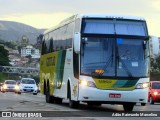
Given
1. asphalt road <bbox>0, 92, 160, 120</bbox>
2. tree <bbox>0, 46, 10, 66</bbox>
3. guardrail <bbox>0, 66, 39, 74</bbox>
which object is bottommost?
asphalt road <bbox>0, 92, 160, 120</bbox>

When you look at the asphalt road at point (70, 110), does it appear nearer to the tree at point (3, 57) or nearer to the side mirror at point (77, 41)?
the side mirror at point (77, 41)

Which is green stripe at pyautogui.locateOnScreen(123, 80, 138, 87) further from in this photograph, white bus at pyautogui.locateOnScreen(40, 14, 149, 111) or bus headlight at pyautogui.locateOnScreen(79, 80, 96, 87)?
bus headlight at pyautogui.locateOnScreen(79, 80, 96, 87)

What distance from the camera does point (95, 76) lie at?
20.5 metres

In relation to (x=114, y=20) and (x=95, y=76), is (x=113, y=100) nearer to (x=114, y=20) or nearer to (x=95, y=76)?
(x=95, y=76)

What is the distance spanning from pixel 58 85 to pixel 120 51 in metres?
5.84

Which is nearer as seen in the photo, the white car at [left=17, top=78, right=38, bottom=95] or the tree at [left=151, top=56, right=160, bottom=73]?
the white car at [left=17, top=78, right=38, bottom=95]

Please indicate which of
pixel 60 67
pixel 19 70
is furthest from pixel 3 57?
pixel 60 67

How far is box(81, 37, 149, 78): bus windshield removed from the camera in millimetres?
20641

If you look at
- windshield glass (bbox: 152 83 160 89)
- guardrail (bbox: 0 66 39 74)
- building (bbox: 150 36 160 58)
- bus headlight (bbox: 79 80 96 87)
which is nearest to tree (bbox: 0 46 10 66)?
guardrail (bbox: 0 66 39 74)

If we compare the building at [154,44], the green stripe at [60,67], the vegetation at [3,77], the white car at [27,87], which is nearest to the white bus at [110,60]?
the building at [154,44]

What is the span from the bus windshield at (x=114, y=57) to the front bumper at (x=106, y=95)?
603mm

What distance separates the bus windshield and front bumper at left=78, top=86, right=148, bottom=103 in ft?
1.98

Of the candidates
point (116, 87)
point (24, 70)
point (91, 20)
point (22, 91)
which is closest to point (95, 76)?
point (116, 87)

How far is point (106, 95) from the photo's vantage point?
20.5 m
